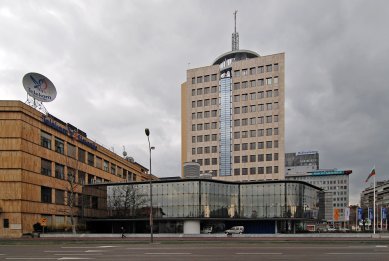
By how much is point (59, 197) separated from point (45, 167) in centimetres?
736

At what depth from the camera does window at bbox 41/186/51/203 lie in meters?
67.0

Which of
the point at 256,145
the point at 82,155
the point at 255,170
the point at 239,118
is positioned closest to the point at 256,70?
the point at 239,118

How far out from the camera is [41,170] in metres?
66.4

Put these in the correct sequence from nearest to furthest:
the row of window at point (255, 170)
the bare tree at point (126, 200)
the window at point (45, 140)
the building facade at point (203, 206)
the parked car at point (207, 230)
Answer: the window at point (45, 140) → the parked car at point (207, 230) → the building facade at point (203, 206) → the bare tree at point (126, 200) → the row of window at point (255, 170)

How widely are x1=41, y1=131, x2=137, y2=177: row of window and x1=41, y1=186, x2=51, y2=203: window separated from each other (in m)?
6.80

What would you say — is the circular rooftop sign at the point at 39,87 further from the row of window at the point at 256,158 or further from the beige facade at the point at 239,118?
the row of window at the point at 256,158

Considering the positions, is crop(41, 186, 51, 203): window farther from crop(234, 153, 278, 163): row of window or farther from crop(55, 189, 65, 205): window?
crop(234, 153, 278, 163): row of window

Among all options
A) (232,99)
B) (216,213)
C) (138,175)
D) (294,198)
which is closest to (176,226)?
(216,213)

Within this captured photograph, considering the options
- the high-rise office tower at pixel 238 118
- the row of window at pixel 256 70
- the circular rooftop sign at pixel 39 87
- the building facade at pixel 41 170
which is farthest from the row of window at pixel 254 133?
the circular rooftop sign at pixel 39 87

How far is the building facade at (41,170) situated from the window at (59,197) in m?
0.17

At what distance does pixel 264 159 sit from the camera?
387 feet

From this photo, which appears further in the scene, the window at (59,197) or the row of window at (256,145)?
the row of window at (256,145)

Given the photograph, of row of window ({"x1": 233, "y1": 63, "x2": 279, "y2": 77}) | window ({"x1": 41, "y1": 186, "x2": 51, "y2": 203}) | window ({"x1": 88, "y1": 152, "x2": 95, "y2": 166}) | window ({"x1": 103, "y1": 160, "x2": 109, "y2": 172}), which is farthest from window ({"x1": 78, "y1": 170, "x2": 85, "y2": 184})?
row of window ({"x1": 233, "y1": 63, "x2": 279, "y2": 77})

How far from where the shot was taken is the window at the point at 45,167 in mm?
67000
